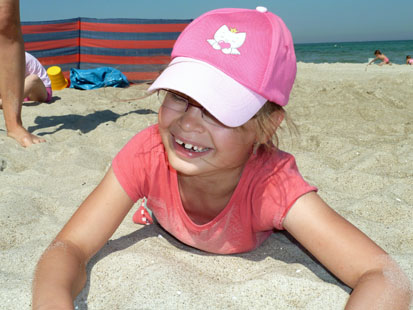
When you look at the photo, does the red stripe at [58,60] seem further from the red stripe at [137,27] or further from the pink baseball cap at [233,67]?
Answer: the pink baseball cap at [233,67]

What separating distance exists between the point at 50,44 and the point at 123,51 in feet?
3.88

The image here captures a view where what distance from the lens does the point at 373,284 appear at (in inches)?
47.0

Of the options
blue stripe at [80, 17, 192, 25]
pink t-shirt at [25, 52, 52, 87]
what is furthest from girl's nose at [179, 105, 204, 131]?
blue stripe at [80, 17, 192, 25]

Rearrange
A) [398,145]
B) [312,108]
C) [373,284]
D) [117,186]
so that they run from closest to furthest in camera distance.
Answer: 1. [373,284]
2. [117,186]
3. [398,145]
4. [312,108]

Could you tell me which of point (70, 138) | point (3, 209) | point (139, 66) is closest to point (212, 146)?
point (3, 209)

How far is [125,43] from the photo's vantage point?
713 cm

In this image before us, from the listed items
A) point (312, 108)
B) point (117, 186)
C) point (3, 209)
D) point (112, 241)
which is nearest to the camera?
point (117, 186)

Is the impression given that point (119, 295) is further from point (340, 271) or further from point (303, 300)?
point (340, 271)

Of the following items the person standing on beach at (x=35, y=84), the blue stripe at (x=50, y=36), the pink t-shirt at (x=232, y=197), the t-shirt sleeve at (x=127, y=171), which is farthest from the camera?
the blue stripe at (x=50, y=36)

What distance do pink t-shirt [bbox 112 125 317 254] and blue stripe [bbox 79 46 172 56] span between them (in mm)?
5724

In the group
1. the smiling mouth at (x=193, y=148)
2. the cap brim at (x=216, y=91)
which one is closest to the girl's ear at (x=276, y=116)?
the cap brim at (x=216, y=91)

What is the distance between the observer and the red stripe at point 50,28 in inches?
268

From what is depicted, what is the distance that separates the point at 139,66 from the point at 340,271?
6.23 metres

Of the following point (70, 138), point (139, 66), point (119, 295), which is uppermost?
point (119, 295)
